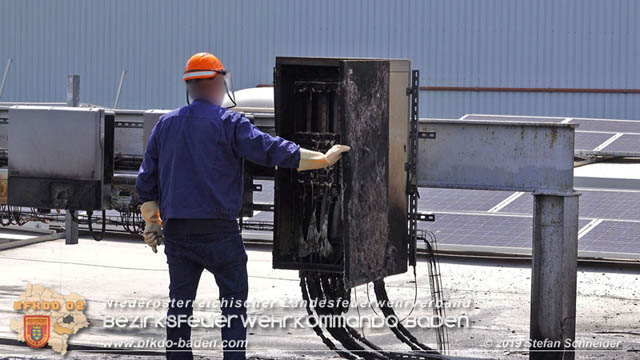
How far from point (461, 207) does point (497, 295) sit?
2393 millimetres

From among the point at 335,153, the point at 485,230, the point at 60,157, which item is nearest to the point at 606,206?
the point at 485,230

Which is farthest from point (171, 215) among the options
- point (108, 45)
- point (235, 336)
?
point (108, 45)

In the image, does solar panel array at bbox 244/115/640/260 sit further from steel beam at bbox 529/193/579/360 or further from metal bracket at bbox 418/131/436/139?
metal bracket at bbox 418/131/436/139

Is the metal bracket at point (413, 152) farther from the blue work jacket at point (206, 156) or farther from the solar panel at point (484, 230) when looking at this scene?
the solar panel at point (484, 230)

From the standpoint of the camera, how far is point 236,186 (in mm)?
5426

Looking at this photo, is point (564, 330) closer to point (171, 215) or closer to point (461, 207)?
point (171, 215)

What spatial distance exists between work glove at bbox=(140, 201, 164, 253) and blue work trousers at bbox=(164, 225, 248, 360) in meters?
0.26

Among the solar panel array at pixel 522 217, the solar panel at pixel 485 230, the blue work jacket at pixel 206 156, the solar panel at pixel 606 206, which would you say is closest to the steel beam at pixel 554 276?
the blue work jacket at pixel 206 156

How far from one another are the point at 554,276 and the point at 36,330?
12.3 ft

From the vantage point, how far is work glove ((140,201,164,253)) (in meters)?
5.61

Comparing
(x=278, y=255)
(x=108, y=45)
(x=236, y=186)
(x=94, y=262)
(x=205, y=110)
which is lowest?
(x=94, y=262)

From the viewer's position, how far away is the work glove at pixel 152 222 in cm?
561

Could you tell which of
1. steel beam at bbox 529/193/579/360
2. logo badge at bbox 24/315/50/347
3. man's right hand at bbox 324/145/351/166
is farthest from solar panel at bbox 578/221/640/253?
logo badge at bbox 24/315/50/347

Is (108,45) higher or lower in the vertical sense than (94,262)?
higher
